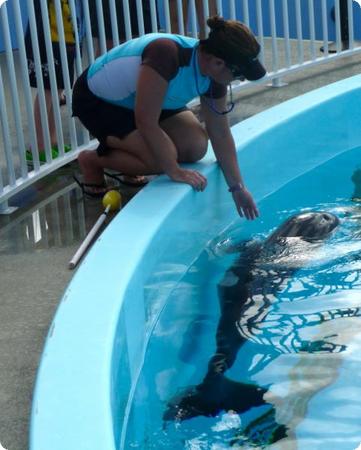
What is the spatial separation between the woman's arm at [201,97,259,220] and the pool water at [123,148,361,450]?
0.76 ft

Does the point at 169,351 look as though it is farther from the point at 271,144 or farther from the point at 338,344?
the point at 271,144

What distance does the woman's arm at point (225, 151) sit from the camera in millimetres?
4930

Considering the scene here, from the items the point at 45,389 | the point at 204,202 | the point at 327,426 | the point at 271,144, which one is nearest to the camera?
the point at 45,389

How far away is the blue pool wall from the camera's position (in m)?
2.84

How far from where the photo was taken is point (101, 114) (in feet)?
17.3

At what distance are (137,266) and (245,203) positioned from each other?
115cm

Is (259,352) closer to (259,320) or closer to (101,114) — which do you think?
(259,320)

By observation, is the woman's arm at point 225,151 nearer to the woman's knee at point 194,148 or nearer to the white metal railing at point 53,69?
the woman's knee at point 194,148

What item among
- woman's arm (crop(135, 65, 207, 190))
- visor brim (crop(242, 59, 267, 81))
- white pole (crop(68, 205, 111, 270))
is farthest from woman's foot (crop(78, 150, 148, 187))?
visor brim (crop(242, 59, 267, 81))

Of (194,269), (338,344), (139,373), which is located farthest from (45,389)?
(194,269)

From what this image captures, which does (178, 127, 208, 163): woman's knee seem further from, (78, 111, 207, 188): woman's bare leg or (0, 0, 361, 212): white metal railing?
(0, 0, 361, 212): white metal railing

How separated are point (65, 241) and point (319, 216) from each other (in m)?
1.29

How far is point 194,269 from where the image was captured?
4.77 meters

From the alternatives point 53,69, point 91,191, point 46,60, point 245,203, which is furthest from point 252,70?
point 46,60
